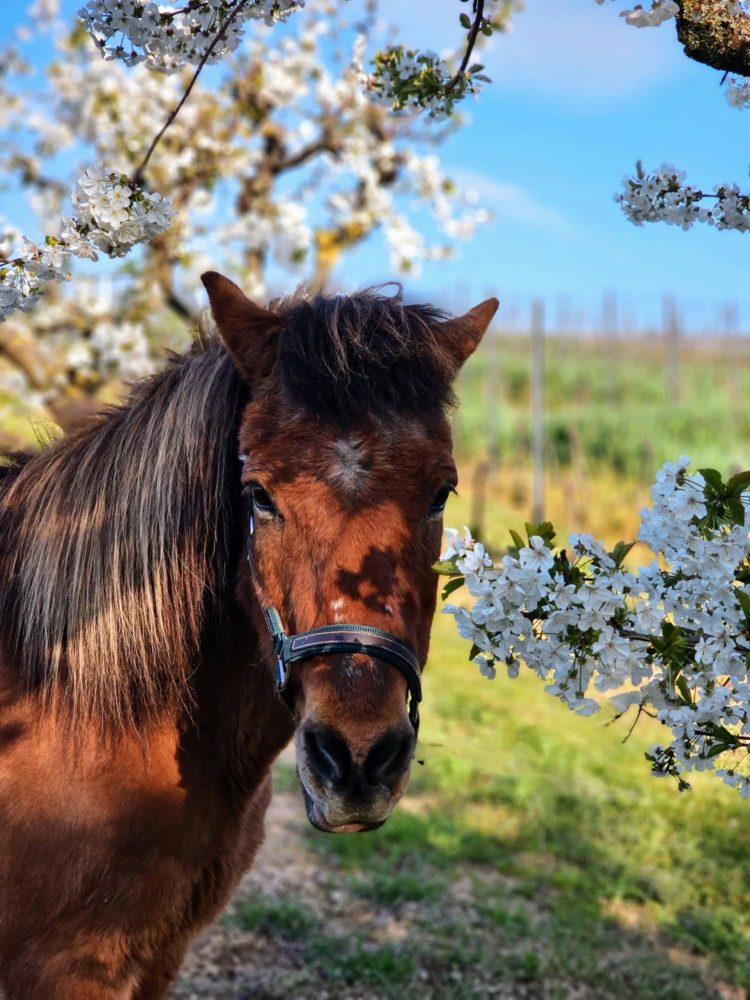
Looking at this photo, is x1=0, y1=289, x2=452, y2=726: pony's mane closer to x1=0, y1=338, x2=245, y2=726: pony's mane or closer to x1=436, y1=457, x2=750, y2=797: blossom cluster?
x1=0, y1=338, x2=245, y2=726: pony's mane

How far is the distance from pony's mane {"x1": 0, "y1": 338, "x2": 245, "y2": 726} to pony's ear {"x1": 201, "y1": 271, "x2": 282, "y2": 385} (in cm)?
11

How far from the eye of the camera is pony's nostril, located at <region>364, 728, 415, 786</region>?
1.88m

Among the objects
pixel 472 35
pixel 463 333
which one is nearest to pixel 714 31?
pixel 472 35

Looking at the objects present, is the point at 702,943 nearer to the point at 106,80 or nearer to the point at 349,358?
the point at 349,358

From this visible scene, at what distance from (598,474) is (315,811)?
14.0 meters

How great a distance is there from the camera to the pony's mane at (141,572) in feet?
7.91

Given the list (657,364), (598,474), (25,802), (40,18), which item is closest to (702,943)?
(25,802)

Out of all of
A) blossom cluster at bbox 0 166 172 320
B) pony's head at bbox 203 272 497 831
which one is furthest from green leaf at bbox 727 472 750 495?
blossom cluster at bbox 0 166 172 320

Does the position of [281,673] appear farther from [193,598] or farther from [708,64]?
[708,64]

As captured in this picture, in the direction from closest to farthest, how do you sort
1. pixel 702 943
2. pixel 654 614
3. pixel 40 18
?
pixel 654 614
pixel 702 943
pixel 40 18

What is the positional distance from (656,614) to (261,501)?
93 centimetres

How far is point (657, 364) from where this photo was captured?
68.0 ft

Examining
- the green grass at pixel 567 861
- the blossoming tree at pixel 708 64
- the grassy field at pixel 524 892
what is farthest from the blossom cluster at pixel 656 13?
the grassy field at pixel 524 892

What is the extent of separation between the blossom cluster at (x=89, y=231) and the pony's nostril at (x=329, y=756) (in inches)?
54.6
